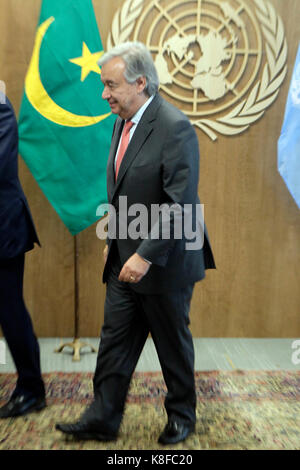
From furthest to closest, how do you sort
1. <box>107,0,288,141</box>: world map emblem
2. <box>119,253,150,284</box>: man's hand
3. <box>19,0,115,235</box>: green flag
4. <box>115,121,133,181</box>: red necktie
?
<box>107,0,288,141</box>: world map emblem
<box>19,0,115,235</box>: green flag
<box>115,121,133,181</box>: red necktie
<box>119,253,150,284</box>: man's hand

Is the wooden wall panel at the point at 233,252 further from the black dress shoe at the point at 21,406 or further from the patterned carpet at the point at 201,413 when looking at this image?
the black dress shoe at the point at 21,406

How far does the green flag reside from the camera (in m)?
2.68

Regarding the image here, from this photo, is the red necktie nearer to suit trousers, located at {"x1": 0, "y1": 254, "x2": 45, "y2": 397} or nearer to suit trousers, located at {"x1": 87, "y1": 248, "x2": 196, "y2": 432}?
suit trousers, located at {"x1": 87, "y1": 248, "x2": 196, "y2": 432}

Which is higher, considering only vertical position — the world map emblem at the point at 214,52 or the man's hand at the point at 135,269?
the world map emblem at the point at 214,52

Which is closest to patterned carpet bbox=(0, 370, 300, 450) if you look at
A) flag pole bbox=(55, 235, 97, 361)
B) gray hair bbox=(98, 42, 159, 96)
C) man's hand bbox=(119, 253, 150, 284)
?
flag pole bbox=(55, 235, 97, 361)

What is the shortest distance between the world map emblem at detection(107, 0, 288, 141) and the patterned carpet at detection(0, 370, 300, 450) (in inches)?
51.9

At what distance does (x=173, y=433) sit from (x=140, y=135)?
109cm

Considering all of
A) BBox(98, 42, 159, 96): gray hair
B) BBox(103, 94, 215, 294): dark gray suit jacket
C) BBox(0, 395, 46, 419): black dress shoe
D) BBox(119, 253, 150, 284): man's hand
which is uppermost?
BBox(98, 42, 159, 96): gray hair

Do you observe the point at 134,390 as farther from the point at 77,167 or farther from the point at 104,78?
the point at 104,78

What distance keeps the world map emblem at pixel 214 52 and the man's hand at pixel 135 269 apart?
1.40m

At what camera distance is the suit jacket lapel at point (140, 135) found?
6.24 feet

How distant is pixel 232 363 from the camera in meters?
2.89

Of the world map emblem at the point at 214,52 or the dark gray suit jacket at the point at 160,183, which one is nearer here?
the dark gray suit jacket at the point at 160,183

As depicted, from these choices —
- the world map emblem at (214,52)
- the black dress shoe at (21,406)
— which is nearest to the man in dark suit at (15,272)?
the black dress shoe at (21,406)
